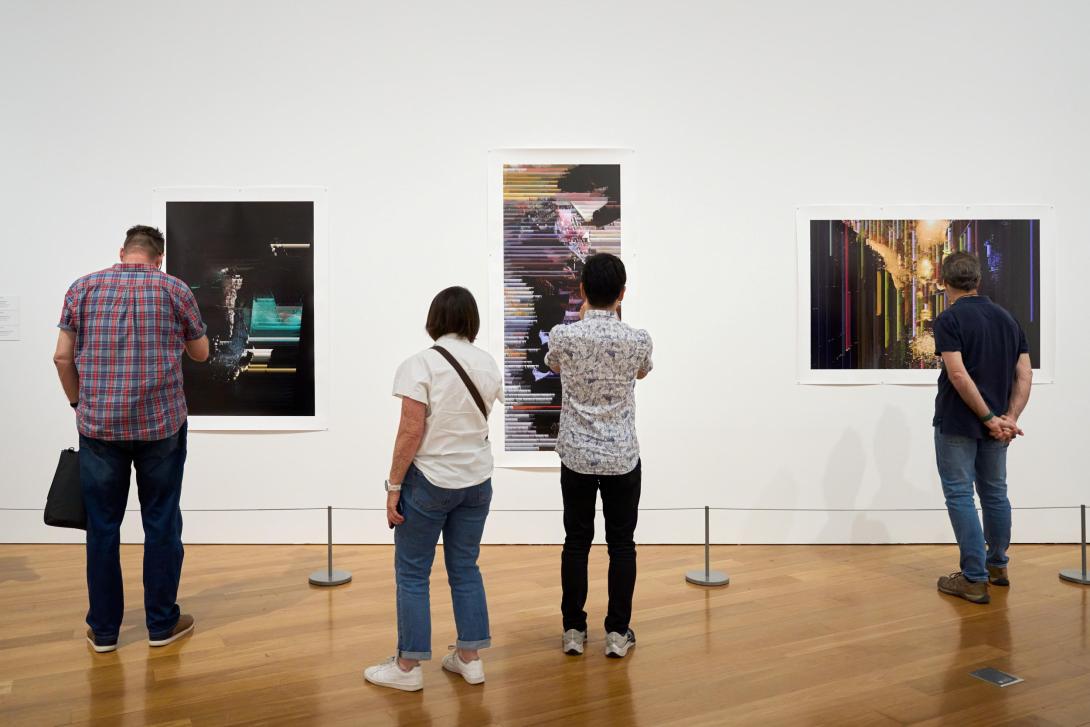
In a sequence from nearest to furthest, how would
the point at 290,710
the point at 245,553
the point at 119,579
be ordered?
the point at 290,710 → the point at 119,579 → the point at 245,553

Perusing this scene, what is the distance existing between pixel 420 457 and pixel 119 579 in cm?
155

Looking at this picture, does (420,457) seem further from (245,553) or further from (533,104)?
(533,104)

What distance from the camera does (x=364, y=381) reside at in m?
5.29

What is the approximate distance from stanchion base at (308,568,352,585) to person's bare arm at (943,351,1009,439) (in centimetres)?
327

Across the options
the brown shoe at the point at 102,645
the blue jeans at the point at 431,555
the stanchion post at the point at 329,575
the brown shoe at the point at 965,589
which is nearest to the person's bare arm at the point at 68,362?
the brown shoe at the point at 102,645

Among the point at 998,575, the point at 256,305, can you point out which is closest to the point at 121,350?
the point at 256,305

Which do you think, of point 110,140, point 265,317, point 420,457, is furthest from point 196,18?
point 420,457

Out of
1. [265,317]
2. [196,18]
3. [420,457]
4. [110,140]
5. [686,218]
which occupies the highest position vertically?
[196,18]

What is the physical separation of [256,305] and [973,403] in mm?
4145

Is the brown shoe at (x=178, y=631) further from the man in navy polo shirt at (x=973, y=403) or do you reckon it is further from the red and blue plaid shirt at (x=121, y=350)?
the man in navy polo shirt at (x=973, y=403)

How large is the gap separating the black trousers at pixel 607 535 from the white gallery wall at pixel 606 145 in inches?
76.9

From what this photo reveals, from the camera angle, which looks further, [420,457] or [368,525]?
[368,525]

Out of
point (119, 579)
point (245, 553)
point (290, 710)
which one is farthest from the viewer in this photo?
point (245, 553)

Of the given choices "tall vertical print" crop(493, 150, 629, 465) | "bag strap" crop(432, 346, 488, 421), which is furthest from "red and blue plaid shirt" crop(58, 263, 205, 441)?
"tall vertical print" crop(493, 150, 629, 465)
